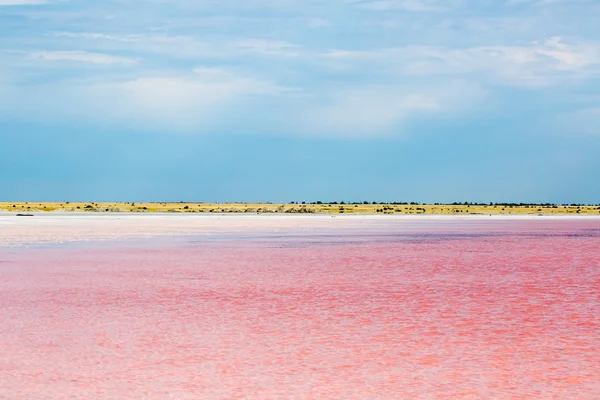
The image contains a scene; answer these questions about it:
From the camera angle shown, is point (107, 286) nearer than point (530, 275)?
Yes

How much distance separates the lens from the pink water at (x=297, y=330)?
9273 mm

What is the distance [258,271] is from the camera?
22.6 metres

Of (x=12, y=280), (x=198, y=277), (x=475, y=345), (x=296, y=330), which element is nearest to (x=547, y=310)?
(x=475, y=345)

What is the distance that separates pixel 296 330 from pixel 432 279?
862cm

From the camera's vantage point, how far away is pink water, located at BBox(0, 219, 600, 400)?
927 centimetres

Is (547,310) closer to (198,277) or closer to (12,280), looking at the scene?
(198,277)

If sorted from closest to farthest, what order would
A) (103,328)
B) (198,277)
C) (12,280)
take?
1. (103,328)
2. (12,280)
3. (198,277)

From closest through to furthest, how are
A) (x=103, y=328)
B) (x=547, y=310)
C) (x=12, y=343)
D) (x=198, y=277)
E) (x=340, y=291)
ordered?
(x=12, y=343), (x=103, y=328), (x=547, y=310), (x=340, y=291), (x=198, y=277)

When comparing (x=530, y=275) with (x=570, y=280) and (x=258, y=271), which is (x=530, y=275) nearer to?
(x=570, y=280)

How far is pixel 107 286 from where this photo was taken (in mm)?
18797

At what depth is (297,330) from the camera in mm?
12938

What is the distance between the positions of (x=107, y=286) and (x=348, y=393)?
36.1 ft

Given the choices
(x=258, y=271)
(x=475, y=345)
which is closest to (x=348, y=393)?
(x=475, y=345)

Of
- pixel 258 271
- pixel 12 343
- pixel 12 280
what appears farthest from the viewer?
pixel 258 271
